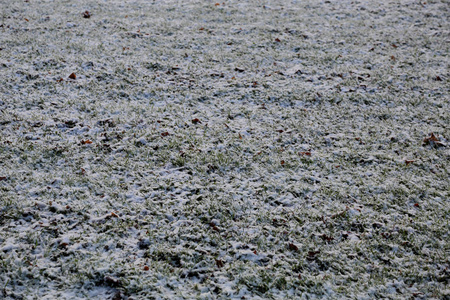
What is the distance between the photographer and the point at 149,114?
6301 millimetres

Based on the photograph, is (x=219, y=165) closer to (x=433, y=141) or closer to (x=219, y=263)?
(x=219, y=263)

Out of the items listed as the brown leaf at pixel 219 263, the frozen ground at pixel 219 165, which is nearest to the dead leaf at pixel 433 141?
the frozen ground at pixel 219 165

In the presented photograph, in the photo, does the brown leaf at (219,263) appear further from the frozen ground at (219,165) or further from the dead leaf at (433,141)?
the dead leaf at (433,141)

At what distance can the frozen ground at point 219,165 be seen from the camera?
362 cm

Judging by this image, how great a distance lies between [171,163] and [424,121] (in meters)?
4.92

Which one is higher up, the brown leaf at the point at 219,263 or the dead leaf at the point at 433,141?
the dead leaf at the point at 433,141

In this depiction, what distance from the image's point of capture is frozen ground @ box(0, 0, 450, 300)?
3625 mm

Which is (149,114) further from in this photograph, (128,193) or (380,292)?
(380,292)

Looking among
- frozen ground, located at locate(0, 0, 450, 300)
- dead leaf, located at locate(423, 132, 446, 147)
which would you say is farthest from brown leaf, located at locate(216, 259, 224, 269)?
dead leaf, located at locate(423, 132, 446, 147)

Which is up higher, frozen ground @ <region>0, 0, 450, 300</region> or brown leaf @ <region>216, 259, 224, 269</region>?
frozen ground @ <region>0, 0, 450, 300</region>

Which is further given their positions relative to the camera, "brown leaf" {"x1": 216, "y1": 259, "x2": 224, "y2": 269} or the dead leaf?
the dead leaf

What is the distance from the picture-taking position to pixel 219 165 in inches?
204

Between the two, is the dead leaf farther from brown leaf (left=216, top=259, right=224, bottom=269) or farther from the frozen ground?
brown leaf (left=216, top=259, right=224, bottom=269)

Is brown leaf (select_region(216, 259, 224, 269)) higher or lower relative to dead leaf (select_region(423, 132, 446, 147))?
lower
